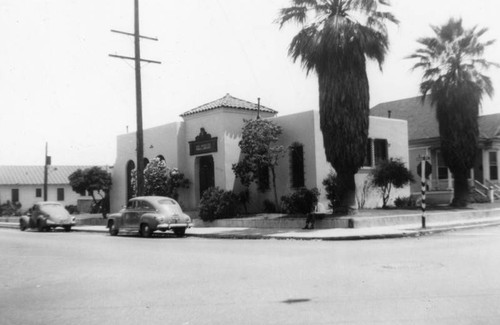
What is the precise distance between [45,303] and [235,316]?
3.14 metres

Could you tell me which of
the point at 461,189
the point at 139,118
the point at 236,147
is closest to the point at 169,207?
the point at 139,118

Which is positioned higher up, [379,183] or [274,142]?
[274,142]

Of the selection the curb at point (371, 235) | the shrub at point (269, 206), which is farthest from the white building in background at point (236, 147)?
the curb at point (371, 235)

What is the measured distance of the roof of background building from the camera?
113 ft

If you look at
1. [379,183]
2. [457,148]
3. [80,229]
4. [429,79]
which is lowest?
[80,229]

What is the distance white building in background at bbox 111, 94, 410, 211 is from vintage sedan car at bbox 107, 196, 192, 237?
5787mm

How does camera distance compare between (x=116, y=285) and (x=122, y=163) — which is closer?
(x=116, y=285)

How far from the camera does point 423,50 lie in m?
28.0

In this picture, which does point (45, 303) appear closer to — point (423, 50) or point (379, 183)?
point (379, 183)

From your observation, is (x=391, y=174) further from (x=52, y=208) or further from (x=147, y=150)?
(x=52, y=208)

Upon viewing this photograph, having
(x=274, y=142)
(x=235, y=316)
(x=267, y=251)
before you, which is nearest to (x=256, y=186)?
(x=274, y=142)

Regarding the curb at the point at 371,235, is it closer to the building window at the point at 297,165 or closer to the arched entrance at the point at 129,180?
the building window at the point at 297,165

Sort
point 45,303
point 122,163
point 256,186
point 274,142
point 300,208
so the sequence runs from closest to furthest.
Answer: point 45,303 < point 300,208 < point 274,142 < point 256,186 < point 122,163

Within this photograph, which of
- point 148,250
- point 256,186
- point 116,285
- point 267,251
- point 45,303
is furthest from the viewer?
point 256,186
